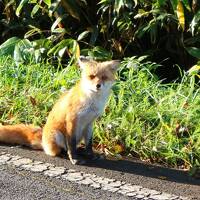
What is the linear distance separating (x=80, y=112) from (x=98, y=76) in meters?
0.37

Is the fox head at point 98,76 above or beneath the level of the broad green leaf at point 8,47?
above

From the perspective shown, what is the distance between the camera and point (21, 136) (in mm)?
5852

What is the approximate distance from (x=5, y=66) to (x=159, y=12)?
202 cm

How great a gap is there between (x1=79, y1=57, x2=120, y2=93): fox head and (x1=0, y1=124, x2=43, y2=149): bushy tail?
0.72 m

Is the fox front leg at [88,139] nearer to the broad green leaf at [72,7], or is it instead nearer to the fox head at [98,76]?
the fox head at [98,76]

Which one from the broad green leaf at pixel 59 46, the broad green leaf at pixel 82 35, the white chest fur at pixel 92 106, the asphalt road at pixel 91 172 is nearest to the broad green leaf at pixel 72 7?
the broad green leaf at pixel 82 35

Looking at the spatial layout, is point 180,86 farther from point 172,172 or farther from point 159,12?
point 172,172

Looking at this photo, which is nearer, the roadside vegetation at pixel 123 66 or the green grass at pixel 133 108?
the green grass at pixel 133 108

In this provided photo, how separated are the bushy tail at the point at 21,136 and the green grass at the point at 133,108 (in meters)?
0.46

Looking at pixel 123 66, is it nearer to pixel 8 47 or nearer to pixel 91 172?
pixel 8 47

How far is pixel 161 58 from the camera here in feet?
27.1

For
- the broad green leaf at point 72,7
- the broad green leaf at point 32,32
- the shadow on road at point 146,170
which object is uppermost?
the broad green leaf at point 72,7

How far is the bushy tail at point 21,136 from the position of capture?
19.1ft

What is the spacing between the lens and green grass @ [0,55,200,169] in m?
5.66
